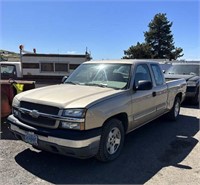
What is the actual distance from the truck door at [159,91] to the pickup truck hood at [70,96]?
1.67 metres

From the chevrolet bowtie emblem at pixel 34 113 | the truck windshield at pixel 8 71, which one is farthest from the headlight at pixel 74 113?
the truck windshield at pixel 8 71

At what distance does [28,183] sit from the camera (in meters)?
3.60

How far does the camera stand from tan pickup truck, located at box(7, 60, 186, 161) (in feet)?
12.4

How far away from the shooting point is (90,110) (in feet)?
12.5

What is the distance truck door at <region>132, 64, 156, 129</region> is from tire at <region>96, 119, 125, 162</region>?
57cm

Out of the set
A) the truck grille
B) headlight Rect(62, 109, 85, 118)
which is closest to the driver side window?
headlight Rect(62, 109, 85, 118)

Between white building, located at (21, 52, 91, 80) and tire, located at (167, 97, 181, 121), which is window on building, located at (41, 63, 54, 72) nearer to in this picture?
white building, located at (21, 52, 91, 80)

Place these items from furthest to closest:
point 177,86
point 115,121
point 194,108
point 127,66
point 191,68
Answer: point 191,68 → point 194,108 → point 177,86 → point 127,66 → point 115,121

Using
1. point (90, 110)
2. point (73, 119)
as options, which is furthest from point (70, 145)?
point (90, 110)

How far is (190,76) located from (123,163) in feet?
24.1

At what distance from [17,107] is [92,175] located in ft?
5.73

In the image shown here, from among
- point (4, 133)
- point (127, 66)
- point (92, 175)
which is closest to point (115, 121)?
point (92, 175)

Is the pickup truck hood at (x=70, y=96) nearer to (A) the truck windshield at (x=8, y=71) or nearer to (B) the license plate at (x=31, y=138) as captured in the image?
(B) the license plate at (x=31, y=138)

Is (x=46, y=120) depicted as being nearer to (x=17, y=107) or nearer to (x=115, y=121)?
(x=17, y=107)
